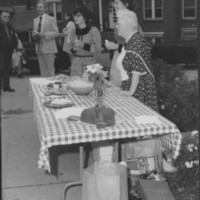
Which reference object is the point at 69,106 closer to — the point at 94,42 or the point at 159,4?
the point at 94,42

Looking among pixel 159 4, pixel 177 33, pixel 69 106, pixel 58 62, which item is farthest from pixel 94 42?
pixel 159 4

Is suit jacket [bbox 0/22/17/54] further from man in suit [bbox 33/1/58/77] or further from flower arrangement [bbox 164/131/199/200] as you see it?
flower arrangement [bbox 164/131/199/200]

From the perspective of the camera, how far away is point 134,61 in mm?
4168

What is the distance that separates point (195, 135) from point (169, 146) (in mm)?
223

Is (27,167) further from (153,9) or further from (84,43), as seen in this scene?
(153,9)

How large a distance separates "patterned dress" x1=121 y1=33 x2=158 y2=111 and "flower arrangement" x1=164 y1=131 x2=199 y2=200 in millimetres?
888

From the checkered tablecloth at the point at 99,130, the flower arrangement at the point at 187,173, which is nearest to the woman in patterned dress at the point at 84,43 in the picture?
the checkered tablecloth at the point at 99,130

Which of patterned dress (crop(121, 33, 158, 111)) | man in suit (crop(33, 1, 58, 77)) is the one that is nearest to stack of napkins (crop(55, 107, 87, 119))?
patterned dress (crop(121, 33, 158, 111))

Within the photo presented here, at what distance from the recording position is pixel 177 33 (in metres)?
23.6

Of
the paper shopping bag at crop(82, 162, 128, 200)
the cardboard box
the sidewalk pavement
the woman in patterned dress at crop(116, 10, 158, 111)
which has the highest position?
the woman in patterned dress at crop(116, 10, 158, 111)

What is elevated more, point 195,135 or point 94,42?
point 94,42

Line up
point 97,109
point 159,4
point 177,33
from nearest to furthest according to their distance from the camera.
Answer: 1. point 97,109
2. point 177,33
3. point 159,4

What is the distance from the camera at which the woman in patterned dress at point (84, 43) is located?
20.1 ft

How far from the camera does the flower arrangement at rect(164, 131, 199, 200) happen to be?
3.40 metres
